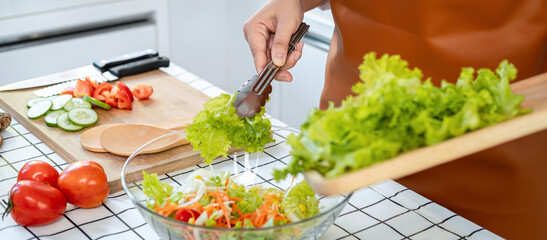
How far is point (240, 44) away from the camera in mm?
3422

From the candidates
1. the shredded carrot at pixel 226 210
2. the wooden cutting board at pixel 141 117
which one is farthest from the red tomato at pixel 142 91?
the shredded carrot at pixel 226 210

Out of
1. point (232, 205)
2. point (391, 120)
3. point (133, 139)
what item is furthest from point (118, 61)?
point (391, 120)

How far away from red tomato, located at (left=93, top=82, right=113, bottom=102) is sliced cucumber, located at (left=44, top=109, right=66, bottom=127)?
0.11 meters

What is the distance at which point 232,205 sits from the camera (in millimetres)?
1142

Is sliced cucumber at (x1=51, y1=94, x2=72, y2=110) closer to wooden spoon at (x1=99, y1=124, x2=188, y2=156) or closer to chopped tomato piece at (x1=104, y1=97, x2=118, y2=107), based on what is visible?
chopped tomato piece at (x1=104, y1=97, x2=118, y2=107)

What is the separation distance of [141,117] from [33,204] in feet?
1.84

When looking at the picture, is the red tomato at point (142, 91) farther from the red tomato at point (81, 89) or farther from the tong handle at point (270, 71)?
the tong handle at point (270, 71)

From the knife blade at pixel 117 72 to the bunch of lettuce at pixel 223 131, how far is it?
72 cm

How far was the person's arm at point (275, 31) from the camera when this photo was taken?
152cm

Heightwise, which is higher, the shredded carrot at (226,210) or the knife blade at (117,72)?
the knife blade at (117,72)

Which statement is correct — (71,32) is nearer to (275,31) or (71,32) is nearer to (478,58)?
A: (275,31)

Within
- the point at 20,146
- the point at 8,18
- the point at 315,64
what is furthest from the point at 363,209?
the point at 8,18

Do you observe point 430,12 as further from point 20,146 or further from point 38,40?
point 38,40

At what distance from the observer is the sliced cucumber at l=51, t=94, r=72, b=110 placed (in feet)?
5.64
